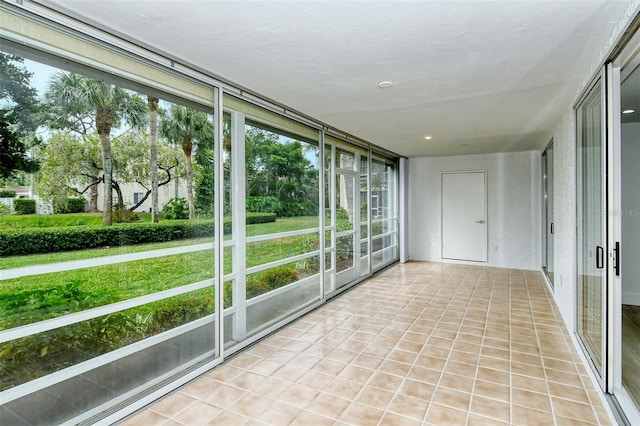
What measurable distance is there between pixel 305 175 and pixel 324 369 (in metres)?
2.34

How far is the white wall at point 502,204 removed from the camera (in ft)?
21.8

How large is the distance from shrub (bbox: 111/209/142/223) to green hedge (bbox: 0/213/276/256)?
0.03 m

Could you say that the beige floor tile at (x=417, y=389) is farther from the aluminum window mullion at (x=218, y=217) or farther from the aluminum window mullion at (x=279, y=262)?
the aluminum window mullion at (x=279, y=262)

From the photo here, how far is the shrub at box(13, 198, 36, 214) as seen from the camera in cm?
176

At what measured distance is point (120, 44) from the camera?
2.18 m

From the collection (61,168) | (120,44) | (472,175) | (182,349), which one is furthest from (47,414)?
(472,175)

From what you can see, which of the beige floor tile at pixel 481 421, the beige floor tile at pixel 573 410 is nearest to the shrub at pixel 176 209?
the beige floor tile at pixel 481 421

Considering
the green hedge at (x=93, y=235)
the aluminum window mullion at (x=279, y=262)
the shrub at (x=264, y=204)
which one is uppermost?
the shrub at (x=264, y=204)

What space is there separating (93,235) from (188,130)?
3.60 ft

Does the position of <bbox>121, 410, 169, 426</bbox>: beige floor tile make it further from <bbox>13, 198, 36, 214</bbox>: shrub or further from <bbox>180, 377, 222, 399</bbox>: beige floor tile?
<bbox>13, 198, 36, 214</bbox>: shrub

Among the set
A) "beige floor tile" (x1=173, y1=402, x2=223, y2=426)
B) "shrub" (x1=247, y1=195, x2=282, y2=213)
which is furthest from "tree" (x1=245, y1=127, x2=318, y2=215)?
"beige floor tile" (x1=173, y1=402, x2=223, y2=426)

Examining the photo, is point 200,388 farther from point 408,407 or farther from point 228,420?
point 408,407

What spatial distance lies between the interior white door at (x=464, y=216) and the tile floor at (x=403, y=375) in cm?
281

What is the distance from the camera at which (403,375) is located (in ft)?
8.83
